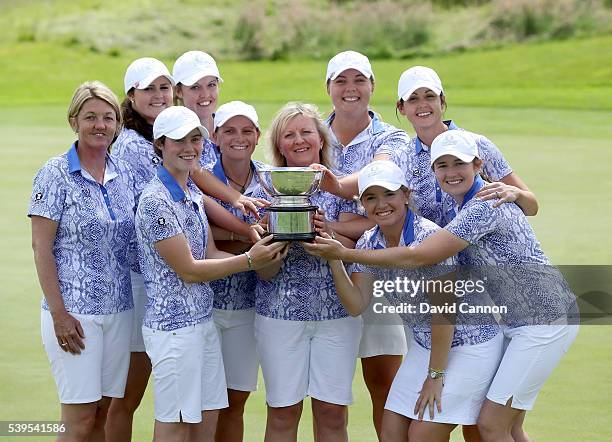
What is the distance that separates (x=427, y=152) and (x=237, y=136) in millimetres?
916

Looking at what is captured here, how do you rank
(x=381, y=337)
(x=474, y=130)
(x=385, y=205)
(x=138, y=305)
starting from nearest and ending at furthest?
(x=385, y=205) → (x=138, y=305) → (x=381, y=337) → (x=474, y=130)

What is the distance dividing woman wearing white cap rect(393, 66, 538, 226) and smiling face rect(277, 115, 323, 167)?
44 cm

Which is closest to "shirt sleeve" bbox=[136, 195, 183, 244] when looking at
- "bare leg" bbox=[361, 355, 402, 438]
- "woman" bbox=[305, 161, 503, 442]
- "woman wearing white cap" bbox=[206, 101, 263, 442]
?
"woman wearing white cap" bbox=[206, 101, 263, 442]

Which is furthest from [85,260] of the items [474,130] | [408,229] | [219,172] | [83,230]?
[474,130]

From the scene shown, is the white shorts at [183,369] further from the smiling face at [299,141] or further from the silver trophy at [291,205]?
the smiling face at [299,141]

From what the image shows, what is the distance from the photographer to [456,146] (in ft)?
17.4

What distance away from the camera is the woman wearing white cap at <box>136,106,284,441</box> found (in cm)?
527

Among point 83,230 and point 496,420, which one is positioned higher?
point 83,230

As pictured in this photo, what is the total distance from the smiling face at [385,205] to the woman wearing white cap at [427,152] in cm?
35

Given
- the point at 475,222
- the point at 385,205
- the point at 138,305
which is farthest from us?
the point at 138,305

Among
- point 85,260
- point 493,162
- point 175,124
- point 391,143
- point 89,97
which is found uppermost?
point 89,97

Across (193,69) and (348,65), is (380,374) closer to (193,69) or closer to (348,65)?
(348,65)

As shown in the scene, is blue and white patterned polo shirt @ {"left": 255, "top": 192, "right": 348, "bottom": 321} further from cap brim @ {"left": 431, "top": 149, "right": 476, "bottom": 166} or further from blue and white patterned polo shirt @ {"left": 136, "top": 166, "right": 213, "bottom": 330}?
cap brim @ {"left": 431, "top": 149, "right": 476, "bottom": 166}

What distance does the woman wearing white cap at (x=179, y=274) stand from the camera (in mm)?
5270
